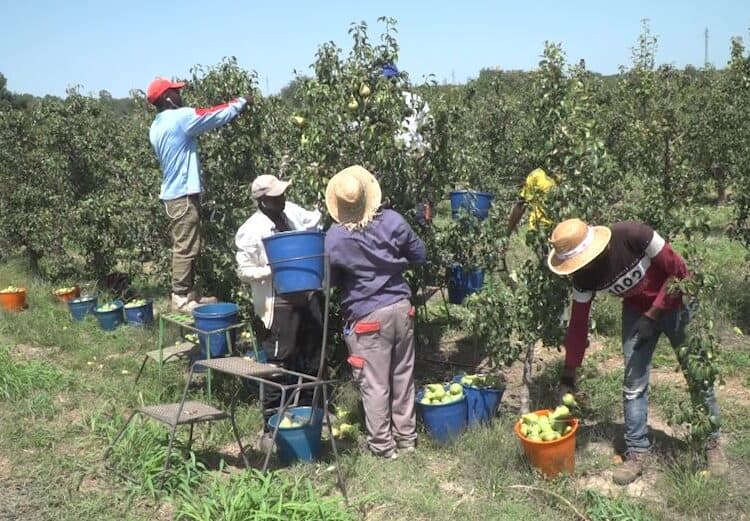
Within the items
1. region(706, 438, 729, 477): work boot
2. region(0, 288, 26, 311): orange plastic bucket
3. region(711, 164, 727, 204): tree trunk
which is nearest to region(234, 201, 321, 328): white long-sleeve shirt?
region(706, 438, 729, 477): work boot

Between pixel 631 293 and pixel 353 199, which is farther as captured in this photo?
pixel 353 199

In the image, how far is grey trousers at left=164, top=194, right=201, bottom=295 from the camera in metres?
6.03

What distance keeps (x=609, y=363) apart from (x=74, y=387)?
4437mm

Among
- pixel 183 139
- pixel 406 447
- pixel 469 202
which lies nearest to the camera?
pixel 406 447

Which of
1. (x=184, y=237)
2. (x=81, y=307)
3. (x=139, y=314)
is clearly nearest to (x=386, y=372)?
(x=184, y=237)

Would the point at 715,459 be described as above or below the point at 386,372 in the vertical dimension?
below

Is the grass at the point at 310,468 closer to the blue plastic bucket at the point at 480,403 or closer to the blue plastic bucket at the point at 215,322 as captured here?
the blue plastic bucket at the point at 480,403

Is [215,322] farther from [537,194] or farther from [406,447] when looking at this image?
[537,194]

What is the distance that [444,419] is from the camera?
4.43 metres

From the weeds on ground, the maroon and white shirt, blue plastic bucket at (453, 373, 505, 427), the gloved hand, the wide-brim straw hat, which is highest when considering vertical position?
the wide-brim straw hat

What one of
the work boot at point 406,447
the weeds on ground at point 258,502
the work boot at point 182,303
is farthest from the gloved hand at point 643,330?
the work boot at point 182,303

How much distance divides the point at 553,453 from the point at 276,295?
6.84 feet

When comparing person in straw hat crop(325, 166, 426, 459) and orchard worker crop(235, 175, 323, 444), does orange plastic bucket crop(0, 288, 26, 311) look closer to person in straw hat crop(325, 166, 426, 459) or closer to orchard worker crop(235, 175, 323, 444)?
orchard worker crop(235, 175, 323, 444)

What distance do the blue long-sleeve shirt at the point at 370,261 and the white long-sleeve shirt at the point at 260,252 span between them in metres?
0.62
